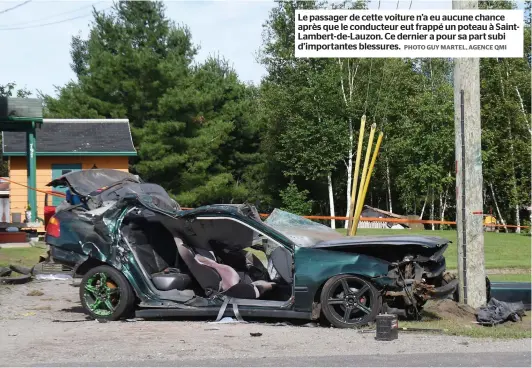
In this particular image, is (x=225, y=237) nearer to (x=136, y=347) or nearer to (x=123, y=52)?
(x=136, y=347)

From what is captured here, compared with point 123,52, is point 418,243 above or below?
below

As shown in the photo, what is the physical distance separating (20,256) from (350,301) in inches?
420

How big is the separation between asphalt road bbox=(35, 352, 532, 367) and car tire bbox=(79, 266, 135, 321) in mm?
2503

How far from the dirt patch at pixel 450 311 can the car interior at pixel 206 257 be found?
1.96 meters

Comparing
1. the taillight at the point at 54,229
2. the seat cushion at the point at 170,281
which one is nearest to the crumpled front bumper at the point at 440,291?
the seat cushion at the point at 170,281

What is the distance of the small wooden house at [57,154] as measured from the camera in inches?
1259

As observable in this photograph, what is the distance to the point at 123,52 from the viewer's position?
41000 mm

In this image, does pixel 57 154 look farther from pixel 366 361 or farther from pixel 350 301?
pixel 366 361

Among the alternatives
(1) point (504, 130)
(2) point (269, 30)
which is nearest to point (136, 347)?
(1) point (504, 130)

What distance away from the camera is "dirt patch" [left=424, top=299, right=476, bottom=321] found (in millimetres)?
10266

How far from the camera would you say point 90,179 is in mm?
13781

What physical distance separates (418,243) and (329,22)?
440 cm

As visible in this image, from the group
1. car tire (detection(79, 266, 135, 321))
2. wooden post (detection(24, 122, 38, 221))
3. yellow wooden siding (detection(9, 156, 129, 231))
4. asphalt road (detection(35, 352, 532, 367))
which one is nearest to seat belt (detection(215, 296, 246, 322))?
car tire (detection(79, 266, 135, 321))

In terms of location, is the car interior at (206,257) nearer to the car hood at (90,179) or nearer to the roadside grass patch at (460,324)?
the roadside grass patch at (460,324)
